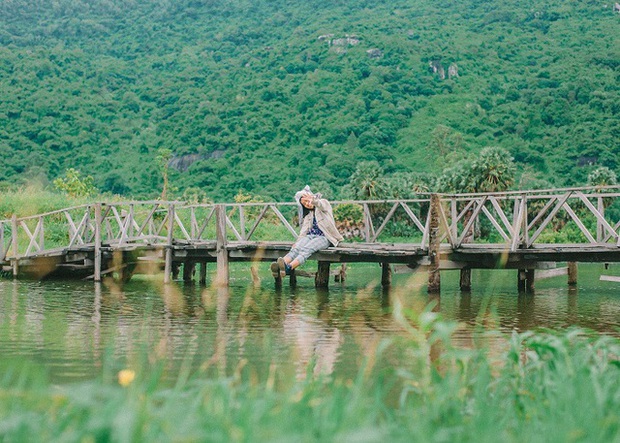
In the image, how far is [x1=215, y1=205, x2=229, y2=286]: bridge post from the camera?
19672mm

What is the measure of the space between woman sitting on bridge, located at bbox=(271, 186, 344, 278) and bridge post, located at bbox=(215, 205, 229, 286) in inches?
119

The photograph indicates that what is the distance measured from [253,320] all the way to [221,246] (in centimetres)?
697

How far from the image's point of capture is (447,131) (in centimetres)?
5678

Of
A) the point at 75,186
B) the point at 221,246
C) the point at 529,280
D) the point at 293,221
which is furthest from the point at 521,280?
the point at 75,186

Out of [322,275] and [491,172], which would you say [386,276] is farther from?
[491,172]

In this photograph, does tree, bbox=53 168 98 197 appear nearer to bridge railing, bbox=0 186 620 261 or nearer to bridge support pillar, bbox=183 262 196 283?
bridge railing, bbox=0 186 620 261

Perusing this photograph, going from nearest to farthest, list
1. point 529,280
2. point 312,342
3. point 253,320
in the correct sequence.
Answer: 1. point 312,342
2. point 253,320
3. point 529,280

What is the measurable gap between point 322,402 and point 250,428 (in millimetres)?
1085

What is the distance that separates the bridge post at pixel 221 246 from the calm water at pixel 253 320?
50 cm

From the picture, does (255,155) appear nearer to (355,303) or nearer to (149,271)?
(149,271)

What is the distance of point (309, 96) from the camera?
2491 inches

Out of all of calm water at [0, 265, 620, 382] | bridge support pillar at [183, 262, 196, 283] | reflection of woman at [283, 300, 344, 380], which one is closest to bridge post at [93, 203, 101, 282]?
calm water at [0, 265, 620, 382]

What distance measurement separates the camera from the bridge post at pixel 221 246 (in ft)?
64.5

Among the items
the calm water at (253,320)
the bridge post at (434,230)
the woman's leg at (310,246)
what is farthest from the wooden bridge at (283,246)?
the calm water at (253,320)
